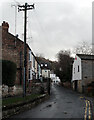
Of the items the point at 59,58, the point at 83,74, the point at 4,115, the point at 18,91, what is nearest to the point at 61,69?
the point at 59,58

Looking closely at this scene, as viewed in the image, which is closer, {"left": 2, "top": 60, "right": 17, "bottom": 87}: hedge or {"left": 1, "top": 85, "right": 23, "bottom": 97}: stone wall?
{"left": 2, "top": 60, "right": 17, "bottom": 87}: hedge

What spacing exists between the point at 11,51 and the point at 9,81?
6.97m

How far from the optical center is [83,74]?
31938mm

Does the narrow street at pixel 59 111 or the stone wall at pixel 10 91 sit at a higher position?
the stone wall at pixel 10 91

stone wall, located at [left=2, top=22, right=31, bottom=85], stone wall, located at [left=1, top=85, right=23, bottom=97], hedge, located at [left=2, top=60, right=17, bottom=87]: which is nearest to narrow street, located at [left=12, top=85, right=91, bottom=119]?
stone wall, located at [left=1, top=85, right=23, bottom=97]

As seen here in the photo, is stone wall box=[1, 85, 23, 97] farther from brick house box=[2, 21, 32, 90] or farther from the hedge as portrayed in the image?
brick house box=[2, 21, 32, 90]

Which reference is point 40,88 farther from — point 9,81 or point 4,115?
point 4,115

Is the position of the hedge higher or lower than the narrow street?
higher

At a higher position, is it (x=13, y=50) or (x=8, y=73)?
(x=13, y=50)

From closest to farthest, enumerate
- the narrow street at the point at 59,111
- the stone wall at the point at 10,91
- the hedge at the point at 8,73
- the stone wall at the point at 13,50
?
the narrow street at the point at 59,111 < the hedge at the point at 8,73 < the stone wall at the point at 10,91 < the stone wall at the point at 13,50

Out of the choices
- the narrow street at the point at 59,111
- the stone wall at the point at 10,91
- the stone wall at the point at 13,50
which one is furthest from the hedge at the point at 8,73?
the stone wall at the point at 13,50

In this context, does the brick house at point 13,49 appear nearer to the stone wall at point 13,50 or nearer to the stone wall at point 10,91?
the stone wall at point 13,50

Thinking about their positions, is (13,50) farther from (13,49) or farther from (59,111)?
(59,111)

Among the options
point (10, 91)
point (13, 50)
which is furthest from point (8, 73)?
point (13, 50)
